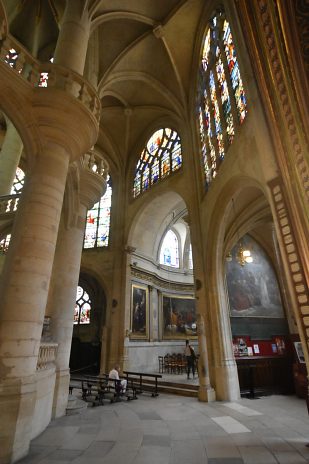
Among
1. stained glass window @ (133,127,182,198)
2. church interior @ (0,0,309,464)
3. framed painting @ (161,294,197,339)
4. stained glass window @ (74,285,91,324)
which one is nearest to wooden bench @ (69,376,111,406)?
church interior @ (0,0,309,464)

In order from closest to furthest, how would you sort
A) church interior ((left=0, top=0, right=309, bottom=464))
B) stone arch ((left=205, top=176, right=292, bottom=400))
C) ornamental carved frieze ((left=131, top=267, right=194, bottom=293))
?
church interior ((left=0, top=0, right=309, bottom=464)) → stone arch ((left=205, top=176, right=292, bottom=400)) → ornamental carved frieze ((left=131, top=267, right=194, bottom=293))

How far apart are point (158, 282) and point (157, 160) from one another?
7.26m

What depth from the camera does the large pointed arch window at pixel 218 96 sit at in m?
7.81

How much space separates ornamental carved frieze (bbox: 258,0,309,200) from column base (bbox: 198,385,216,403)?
6.35m

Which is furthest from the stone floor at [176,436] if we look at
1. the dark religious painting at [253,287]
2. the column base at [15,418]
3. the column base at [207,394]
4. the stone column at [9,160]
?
the stone column at [9,160]

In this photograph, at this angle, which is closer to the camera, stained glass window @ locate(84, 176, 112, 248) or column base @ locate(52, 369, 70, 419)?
column base @ locate(52, 369, 70, 419)

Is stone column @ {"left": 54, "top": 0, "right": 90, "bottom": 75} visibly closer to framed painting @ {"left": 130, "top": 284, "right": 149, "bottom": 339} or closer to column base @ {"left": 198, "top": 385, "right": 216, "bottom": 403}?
column base @ {"left": 198, "top": 385, "right": 216, "bottom": 403}

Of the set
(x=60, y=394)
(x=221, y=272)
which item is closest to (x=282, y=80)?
(x=221, y=272)

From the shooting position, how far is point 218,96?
9.10 m

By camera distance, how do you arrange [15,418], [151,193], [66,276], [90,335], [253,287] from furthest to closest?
[90,335]
[151,193]
[253,287]
[66,276]
[15,418]

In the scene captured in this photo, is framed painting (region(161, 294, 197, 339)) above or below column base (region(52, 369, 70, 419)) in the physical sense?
above

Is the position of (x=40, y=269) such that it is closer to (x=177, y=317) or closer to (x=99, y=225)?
(x=99, y=225)

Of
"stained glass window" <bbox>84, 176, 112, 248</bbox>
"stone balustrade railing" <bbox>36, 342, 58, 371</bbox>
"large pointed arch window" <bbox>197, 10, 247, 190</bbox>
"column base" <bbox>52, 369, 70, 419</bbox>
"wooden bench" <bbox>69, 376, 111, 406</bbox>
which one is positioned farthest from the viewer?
"stained glass window" <bbox>84, 176, 112, 248</bbox>

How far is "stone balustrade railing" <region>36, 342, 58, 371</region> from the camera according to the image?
5119mm
